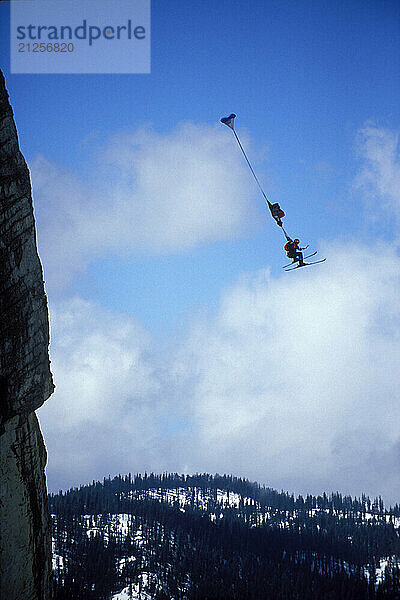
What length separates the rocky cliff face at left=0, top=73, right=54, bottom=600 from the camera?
14.3 meters

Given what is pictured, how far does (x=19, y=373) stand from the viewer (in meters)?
15.1

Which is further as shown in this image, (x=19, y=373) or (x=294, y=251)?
(x=294, y=251)

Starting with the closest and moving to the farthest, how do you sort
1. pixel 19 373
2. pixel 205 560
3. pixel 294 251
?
pixel 19 373 < pixel 294 251 < pixel 205 560

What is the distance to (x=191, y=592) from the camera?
124375 mm

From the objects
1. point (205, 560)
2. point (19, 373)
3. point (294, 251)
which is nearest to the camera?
point (19, 373)

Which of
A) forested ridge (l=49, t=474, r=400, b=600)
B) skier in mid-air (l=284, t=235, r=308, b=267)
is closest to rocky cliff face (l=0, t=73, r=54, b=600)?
skier in mid-air (l=284, t=235, r=308, b=267)

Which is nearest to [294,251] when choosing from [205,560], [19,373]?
[19,373]

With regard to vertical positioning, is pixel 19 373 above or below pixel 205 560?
above

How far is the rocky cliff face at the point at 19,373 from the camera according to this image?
14.3 metres

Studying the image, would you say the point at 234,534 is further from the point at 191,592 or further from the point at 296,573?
the point at 191,592

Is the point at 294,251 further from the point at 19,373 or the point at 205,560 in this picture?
the point at 205,560

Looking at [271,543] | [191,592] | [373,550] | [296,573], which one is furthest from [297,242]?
[373,550]

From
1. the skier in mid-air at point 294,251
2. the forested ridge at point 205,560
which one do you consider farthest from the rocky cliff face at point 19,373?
the forested ridge at point 205,560

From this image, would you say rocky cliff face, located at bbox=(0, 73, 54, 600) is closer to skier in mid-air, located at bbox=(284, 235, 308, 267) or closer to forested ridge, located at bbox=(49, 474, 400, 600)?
skier in mid-air, located at bbox=(284, 235, 308, 267)
